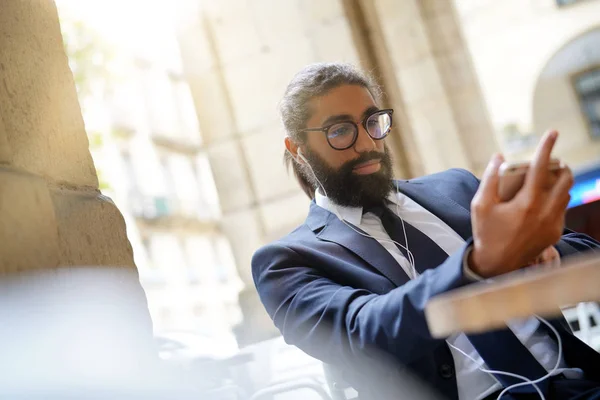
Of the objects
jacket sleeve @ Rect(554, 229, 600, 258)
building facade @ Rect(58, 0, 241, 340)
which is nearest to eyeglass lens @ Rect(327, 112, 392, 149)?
jacket sleeve @ Rect(554, 229, 600, 258)

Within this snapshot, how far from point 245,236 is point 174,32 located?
1.34 metres

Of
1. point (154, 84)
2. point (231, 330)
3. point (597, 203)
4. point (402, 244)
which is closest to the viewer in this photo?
point (402, 244)

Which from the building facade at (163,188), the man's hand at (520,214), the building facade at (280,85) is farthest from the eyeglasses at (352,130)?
the building facade at (163,188)

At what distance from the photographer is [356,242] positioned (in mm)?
1828

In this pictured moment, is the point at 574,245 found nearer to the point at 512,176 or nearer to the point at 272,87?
the point at 512,176

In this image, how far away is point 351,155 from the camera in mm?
1902

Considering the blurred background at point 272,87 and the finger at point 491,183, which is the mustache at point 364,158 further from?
the blurred background at point 272,87

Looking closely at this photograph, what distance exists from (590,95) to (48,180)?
12.6m

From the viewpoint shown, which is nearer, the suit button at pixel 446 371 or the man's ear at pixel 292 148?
the suit button at pixel 446 371

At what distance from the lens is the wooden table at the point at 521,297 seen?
78cm

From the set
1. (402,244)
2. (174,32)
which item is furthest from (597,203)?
(174,32)

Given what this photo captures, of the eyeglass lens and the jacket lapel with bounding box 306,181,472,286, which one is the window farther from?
the eyeglass lens

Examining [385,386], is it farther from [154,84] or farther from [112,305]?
[154,84]

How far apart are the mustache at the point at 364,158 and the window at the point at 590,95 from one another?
11.7 m
